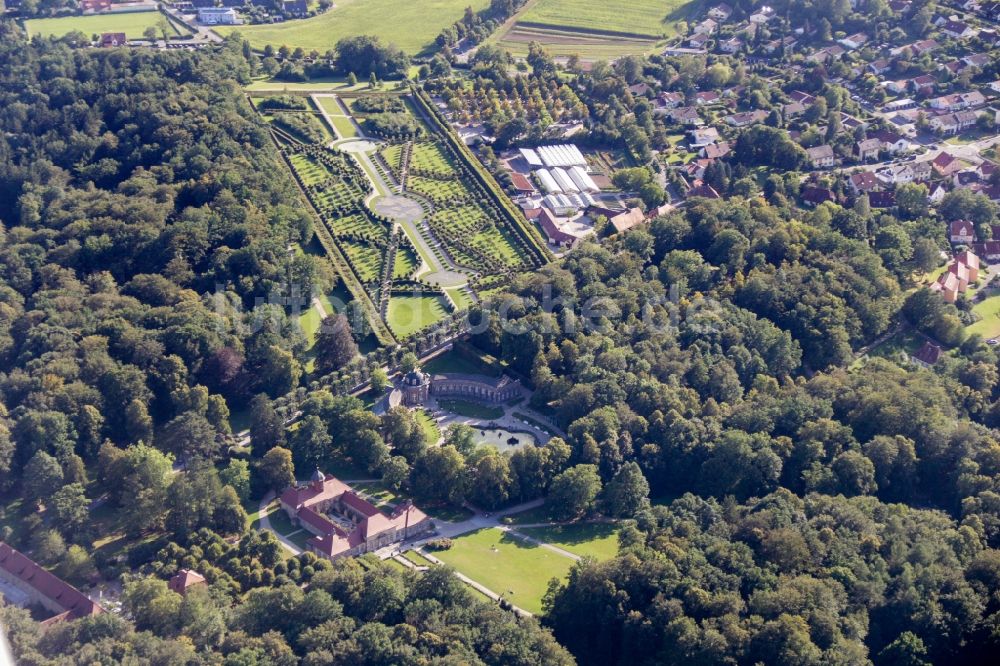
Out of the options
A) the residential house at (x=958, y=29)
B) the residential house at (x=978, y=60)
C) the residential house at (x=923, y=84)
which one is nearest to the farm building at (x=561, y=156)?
the residential house at (x=923, y=84)

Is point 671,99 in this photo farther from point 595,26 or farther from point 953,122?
point 953,122

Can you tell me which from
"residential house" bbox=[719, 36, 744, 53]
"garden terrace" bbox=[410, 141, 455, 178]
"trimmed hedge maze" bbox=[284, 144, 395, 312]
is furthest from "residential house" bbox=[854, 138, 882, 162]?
"trimmed hedge maze" bbox=[284, 144, 395, 312]

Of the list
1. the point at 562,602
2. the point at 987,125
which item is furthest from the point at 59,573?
the point at 987,125

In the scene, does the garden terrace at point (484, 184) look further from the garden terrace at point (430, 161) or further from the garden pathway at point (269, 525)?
the garden pathway at point (269, 525)

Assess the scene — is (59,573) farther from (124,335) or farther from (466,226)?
(466,226)

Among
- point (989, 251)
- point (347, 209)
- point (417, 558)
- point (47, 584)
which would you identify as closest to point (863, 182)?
point (989, 251)

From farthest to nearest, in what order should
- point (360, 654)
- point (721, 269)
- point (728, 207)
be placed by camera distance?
point (728, 207)
point (721, 269)
point (360, 654)
